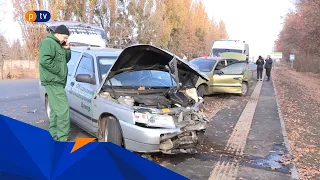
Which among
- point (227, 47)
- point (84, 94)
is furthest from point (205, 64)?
point (227, 47)

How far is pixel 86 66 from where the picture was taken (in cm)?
631

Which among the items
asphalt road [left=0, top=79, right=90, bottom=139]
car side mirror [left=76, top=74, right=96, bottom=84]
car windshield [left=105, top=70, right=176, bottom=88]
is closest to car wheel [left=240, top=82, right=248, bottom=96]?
asphalt road [left=0, top=79, right=90, bottom=139]

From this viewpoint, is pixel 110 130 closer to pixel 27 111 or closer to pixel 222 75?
pixel 27 111

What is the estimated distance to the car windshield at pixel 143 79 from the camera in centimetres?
575

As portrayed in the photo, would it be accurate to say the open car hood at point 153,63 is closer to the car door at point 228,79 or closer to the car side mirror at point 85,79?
the car side mirror at point 85,79

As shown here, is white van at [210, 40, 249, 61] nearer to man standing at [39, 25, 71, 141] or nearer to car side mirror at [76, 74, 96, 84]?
car side mirror at [76, 74, 96, 84]

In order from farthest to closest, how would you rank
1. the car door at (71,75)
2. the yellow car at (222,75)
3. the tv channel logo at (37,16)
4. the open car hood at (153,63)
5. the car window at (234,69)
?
1. the tv channel logo at (37,16)
2. the car window at (234,69)
3. the yellow car at (222,75)
4. the car door at (71,75)
5. the open car hood at (153,63)

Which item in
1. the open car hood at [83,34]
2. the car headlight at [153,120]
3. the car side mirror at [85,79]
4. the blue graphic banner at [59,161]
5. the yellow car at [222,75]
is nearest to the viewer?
the blue graphic banner at [59,161]

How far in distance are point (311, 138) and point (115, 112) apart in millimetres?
4747

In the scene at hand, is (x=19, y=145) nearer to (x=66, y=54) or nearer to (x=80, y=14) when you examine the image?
(x=66, y=54)

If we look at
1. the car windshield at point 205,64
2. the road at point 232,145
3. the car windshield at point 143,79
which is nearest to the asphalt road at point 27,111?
the road at point 232,145

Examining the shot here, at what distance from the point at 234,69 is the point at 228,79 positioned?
2.08 feet

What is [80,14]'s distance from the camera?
29.2 metres

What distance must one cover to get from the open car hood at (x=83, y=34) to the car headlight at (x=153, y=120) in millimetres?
10385
